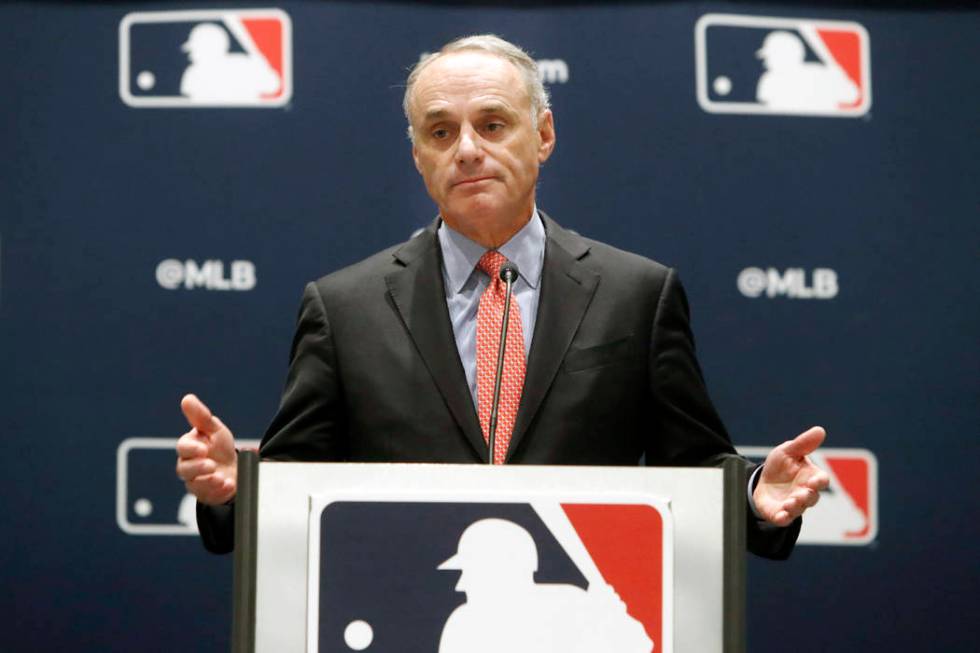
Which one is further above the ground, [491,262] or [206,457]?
[491,262]

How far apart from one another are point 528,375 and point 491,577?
61cm

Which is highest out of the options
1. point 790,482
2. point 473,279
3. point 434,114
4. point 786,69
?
point 786,69

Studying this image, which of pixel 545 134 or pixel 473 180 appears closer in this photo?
pixel 473 180

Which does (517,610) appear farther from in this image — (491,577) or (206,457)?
(206,457)

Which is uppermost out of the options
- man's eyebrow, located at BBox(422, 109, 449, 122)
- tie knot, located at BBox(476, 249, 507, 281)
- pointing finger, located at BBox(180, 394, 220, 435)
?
man's eyebrow, located at BBox(422, 109, 449, 122)

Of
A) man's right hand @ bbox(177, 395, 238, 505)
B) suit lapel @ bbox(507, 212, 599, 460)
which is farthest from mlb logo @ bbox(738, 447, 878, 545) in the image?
man's right hand @ bbox(177, 395, 238, 505)

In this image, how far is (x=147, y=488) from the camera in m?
2.74

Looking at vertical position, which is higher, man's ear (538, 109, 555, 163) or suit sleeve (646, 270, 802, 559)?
man's ear (538, 109, 555, 163)

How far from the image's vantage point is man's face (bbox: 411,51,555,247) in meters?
1.84

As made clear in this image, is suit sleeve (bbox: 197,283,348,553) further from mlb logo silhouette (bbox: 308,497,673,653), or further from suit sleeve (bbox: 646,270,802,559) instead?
mlb logo silhouette (bbox: 308,497,673,653)

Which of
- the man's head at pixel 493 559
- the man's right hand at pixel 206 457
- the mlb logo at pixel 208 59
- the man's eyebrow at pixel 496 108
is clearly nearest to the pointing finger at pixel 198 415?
the man's right hand at pixel 206 457

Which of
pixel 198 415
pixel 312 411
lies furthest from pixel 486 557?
pixel 312 411

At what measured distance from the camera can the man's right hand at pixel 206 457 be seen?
140cm

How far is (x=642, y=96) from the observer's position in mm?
2807
